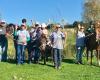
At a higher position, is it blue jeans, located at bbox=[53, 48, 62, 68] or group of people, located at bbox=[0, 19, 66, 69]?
group of people, located at bbox=[0, 19, 66, 69]

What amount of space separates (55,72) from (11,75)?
2.42 metres

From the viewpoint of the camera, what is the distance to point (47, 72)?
864 inches

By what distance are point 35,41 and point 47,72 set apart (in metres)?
3.00

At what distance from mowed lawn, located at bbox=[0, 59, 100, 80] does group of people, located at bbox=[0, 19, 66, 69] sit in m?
0.50

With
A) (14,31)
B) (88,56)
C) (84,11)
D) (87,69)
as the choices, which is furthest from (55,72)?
(84,11)

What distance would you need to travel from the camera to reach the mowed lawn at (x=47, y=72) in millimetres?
20505

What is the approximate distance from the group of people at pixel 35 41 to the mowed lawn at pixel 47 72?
50 cm

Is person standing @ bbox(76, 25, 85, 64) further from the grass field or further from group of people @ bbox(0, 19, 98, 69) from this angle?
the grass field

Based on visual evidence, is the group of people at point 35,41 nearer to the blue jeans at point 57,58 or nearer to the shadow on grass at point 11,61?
the blue jeans at point 57,58

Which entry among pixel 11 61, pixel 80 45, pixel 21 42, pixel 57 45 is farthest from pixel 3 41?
pixel 80 45

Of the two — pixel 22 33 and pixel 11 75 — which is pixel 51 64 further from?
pixel 11 75

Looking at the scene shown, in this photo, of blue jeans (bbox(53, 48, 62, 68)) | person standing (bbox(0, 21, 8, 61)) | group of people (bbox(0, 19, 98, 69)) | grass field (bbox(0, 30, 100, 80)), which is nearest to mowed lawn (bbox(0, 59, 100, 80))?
grass field (bbox(0, 30, 100, 80))

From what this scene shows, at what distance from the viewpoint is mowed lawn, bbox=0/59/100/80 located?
67.3 ft

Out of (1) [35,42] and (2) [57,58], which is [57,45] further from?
(1) [35,42]
